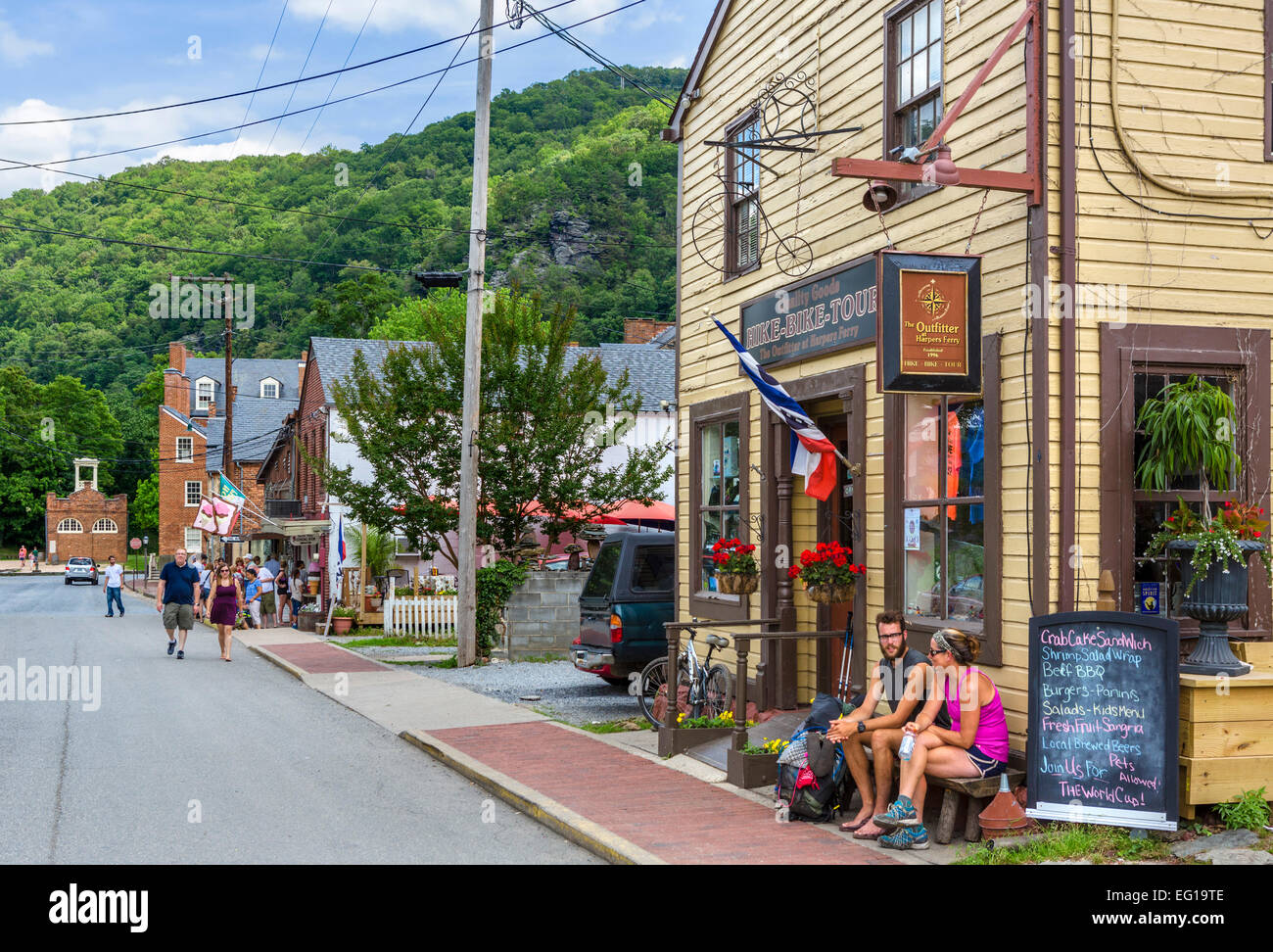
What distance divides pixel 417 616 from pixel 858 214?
18.2m

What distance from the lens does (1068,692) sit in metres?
6.95

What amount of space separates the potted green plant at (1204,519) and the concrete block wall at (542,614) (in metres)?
14.2

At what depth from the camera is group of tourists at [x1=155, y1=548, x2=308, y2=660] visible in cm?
2114

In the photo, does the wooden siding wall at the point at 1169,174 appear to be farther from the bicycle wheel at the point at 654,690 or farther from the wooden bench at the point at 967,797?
the bicycle wheel at the point at 654,690

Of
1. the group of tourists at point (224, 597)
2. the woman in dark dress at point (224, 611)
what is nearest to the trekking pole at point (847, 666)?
the group of tourists at point (224, 597)

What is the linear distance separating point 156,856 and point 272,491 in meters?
47.2

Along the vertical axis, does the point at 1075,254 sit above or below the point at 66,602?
above

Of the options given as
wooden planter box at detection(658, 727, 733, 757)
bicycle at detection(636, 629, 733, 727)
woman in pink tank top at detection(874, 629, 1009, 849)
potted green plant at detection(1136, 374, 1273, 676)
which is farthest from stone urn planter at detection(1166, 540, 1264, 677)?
bicycle at detection(636, 629, 733, 727)

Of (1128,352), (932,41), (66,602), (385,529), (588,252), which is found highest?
(588,252)

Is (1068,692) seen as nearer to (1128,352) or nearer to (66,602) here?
(1128,352)

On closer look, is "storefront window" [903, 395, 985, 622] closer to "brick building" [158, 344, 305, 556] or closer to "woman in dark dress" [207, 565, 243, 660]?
"woman in dark dress" [207, 565, 243, 660]

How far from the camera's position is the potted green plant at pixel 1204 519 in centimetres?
702

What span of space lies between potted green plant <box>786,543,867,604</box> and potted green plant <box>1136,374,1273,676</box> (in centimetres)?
269
